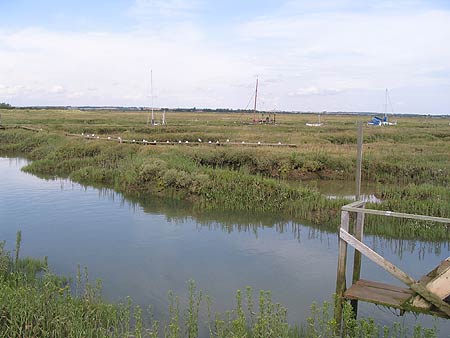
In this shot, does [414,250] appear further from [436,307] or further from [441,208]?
[436,307]

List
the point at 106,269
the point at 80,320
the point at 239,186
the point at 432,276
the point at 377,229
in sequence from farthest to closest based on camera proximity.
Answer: the point at 239,186
the point at 377,229
the point at 106,269
the point at 432,276
the point at 80,320

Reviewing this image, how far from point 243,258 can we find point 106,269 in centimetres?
325

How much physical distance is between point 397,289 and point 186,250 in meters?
6.05

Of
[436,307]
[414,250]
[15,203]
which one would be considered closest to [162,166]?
[15,203]

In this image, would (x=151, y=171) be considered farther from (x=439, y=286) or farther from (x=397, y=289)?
(x=439, y=286)

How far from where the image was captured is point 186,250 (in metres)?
11.7

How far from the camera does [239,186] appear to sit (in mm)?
16203

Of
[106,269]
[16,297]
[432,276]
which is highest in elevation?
[432,276]

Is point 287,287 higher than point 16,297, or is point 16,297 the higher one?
point 16,297

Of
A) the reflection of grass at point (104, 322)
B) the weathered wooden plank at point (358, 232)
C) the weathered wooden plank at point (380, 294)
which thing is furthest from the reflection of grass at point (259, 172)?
the reflection of grass at point (104, 322)

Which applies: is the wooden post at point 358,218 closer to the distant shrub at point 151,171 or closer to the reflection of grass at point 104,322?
the reflection of grass at point 104,322

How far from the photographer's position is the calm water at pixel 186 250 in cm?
906

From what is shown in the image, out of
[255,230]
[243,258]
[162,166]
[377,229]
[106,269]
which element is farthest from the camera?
[162,166]

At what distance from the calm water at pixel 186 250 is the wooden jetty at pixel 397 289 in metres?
1.05
